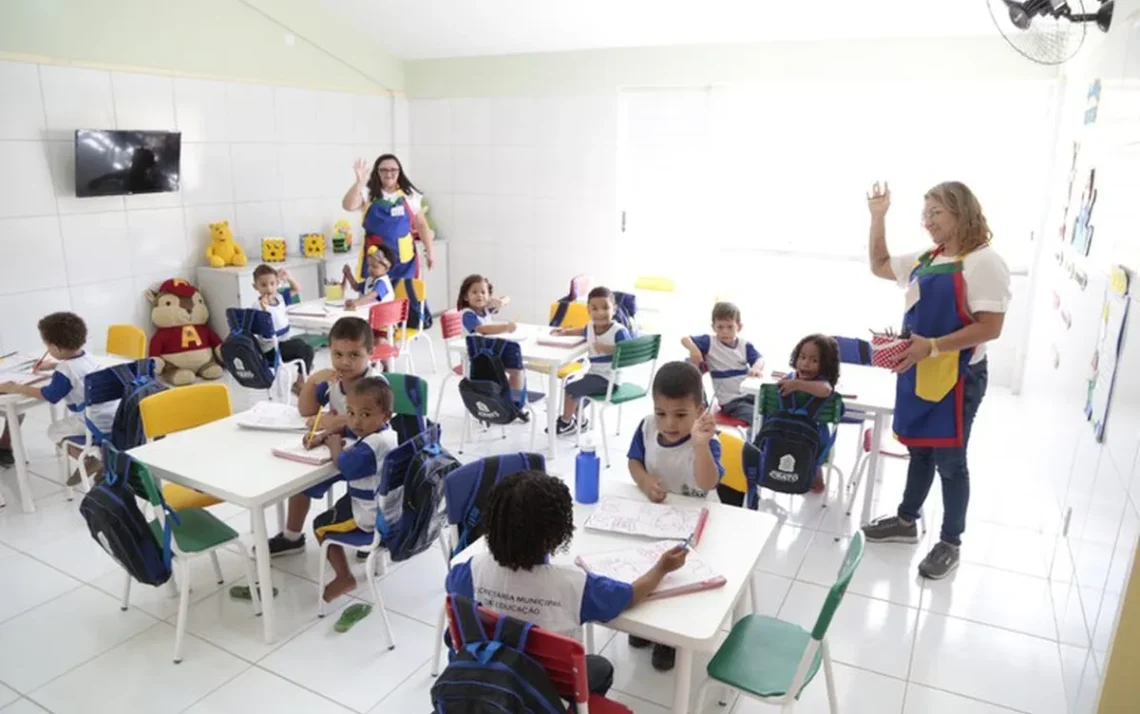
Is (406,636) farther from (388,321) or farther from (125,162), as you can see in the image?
(125,162)

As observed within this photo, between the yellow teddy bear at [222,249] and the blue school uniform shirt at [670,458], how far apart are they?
15.5 feet

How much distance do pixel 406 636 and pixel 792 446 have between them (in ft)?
5.92

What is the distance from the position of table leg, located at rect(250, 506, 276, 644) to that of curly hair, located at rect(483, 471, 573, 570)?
3.82 ft

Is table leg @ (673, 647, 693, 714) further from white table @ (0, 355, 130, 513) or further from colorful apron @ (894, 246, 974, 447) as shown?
white table @ (0, 355, 130, 513)

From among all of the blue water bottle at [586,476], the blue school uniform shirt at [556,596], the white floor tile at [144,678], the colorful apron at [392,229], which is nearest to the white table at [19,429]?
the white floor tile at [144,678]

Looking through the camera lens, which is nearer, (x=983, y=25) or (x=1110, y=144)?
(x=1110, y=144)

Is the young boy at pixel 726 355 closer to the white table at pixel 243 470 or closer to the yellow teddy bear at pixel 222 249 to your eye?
the white table at pixel 243 470

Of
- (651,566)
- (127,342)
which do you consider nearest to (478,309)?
(127,342)

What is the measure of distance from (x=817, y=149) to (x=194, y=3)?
16.3 feet

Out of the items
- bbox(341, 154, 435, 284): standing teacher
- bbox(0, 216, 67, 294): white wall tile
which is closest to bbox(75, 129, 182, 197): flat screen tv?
bbox(0, 216, 67, 294): white wall tile

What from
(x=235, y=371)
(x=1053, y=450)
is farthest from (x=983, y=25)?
(x=235, y=371)

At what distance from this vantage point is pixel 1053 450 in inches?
150

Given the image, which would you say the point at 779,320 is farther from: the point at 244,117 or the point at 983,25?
the point at 244,117

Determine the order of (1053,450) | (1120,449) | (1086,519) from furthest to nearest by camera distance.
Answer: (1053,450)
(1086,519)
(1120,449)
